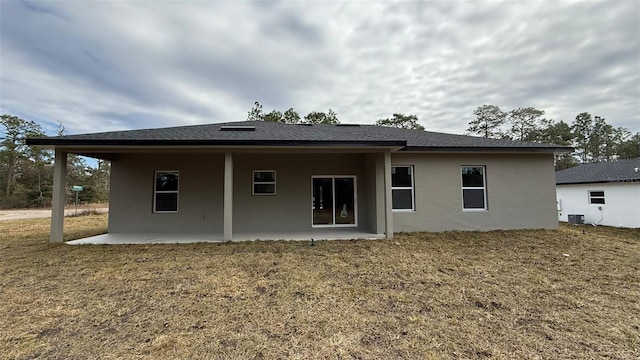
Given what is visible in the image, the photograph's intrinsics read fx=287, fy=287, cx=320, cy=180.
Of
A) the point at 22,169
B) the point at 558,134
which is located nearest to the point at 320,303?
the point at 558,134

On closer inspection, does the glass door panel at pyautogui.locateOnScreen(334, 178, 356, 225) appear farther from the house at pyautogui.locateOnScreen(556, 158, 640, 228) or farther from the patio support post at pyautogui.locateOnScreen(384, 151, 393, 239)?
the house at pyautogui.locateOnScreen(556, 158, 640, 228)

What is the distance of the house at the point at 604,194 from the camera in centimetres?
1274

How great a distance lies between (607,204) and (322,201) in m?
14.1

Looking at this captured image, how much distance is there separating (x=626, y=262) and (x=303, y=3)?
34.5 feet

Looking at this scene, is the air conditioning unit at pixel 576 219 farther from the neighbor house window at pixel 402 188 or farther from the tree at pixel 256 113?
the tree at pixel 256 113

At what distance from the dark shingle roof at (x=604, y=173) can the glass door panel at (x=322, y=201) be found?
44.3 ft

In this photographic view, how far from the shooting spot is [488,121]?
1294 inches

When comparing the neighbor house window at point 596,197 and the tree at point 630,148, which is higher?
the tree at point 630,148

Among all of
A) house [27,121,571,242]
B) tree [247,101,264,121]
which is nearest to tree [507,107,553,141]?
house [27,121,571,242]

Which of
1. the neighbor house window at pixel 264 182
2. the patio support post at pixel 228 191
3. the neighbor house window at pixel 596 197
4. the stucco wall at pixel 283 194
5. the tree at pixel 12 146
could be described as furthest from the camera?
the tree at pixel 12 146

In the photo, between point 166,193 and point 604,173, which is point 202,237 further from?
point 604,173

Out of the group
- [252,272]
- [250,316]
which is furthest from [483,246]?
[250,316]

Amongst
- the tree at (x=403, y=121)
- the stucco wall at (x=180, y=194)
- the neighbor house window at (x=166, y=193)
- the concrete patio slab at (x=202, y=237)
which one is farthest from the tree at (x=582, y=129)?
the neighbor house window at (x=166, y=193)

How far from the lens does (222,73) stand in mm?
13578
